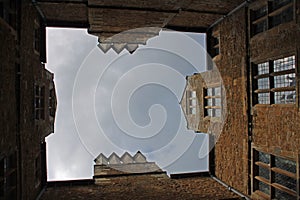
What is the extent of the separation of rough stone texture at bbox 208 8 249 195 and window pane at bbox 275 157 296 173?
1943mm

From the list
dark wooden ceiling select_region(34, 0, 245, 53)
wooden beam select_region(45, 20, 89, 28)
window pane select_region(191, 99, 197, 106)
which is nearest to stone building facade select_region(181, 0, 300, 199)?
dark wooden ceiling select_region(34, 0, 245, 53)

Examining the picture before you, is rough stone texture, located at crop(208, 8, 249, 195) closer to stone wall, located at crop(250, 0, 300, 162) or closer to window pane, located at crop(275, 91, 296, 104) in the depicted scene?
stone wall, located at crop(250, 0, 300, 162)

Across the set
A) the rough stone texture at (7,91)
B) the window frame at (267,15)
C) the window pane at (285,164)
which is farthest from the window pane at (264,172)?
the rough stone texture at (7,91)

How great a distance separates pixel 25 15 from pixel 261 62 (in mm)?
9648

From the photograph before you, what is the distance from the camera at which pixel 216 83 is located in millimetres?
15617

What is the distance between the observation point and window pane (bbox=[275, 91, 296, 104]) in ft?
32.1

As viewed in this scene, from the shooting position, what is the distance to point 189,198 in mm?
12086

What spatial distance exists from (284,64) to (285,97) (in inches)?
47.4

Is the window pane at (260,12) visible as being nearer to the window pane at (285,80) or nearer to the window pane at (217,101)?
the window pane at (285,80)

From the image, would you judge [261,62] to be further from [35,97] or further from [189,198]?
[35,97]

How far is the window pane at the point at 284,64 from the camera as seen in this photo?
9.84 m

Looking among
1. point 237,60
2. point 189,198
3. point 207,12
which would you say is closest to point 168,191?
point 189,198

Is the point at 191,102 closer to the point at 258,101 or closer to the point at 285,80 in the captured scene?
the point at 258,101

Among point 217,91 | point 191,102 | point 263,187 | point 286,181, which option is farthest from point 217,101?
point 286,181
